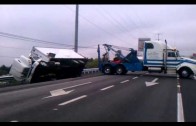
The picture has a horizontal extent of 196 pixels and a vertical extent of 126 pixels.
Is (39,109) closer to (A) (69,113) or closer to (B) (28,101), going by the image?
(A) (69,113)

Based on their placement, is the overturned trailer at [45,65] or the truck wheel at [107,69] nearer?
the overturned trailer at [45,65]

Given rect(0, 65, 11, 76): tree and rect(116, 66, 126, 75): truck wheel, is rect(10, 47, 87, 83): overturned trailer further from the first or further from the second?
rect(116, 66, 126, 75): truck wheel

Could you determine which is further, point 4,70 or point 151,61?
point 151,61

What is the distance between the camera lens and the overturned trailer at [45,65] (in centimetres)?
2388

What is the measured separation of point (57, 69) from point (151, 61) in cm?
981

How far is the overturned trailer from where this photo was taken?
23.9m

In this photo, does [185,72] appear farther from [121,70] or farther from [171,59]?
[121,70]

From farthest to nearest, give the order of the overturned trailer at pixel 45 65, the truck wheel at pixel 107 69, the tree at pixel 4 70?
the truck wheel at pixel 107 69 < the tree at pixel 4 70 < the overturned trailer at pixel 45 65

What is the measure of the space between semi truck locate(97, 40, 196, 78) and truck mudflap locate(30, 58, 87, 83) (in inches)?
179

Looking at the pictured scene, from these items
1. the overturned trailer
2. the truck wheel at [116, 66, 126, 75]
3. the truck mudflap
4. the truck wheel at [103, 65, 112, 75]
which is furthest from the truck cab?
the overturned trailer

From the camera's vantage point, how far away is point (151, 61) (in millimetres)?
31562

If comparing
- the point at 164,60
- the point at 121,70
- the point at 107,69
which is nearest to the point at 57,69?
the point at 107,69

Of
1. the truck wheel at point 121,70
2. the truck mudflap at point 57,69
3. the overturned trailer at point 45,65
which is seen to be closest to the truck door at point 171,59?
the truck wheel at point 121,70

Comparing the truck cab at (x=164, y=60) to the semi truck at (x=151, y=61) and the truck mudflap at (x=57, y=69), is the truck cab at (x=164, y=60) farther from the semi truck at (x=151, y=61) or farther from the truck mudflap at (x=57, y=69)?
the truck mudflap at (x=57, y=69)
